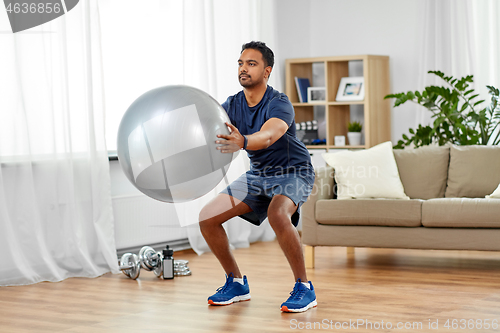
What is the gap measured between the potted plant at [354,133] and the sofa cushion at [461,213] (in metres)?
1.87

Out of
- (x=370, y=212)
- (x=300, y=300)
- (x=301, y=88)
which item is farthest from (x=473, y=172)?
(x=301, y=88)

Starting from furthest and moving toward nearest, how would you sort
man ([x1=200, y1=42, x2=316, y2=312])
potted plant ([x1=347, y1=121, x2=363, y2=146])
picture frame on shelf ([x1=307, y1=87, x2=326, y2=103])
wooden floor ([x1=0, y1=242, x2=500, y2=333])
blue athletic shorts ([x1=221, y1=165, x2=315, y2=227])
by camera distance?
picture frame on shelf ([x1=307, y1=87, x2=326, y2=103]) < potted plant ([x1=347, y1=121, x2=363, y2=146]) < blue athletic shorts ([x1=221, y1=165, x2=315, y2=227]) < man ([x1=200, y1=42, x2=316, y2=312]) < wooden floor ([x1=0, y1=242, x2=500, y2=333])

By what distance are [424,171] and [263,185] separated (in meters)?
1.65

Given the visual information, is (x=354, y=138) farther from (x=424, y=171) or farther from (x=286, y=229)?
(x=286, y=229)

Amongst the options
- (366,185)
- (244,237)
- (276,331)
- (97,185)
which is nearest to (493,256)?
(366,185)

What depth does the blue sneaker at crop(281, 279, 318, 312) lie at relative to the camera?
2734mm

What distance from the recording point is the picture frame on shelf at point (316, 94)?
18.4 feet

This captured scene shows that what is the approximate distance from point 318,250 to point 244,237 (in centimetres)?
64

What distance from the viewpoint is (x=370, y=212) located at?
373cm

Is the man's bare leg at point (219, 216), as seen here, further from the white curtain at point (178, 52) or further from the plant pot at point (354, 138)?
the plant pot at point (354, 138)

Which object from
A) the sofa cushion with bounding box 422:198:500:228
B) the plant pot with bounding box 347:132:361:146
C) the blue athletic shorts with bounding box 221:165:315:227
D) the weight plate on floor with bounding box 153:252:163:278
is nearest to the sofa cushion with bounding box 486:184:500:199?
the sofa cushion with bounding box 422:198:500:228

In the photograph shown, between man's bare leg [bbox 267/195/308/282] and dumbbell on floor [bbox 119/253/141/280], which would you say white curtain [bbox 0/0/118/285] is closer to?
dumbbell on floor [bbox 119/253/141/280]

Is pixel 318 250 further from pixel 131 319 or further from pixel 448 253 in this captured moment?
pixel 131 319

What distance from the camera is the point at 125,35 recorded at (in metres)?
4.48
